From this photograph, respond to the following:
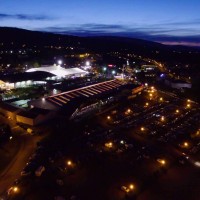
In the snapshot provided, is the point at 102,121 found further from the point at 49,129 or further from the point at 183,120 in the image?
the point at 183,120

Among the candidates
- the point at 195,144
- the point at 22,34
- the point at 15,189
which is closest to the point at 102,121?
the point at 195,144

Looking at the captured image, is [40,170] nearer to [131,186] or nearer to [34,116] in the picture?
[131,186]

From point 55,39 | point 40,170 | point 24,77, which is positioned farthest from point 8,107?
point 55,39

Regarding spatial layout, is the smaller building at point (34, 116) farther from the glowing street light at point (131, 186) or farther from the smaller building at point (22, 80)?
the smaller building at point (22, 80)

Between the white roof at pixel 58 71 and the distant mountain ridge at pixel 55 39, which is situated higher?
the white roof at pixel 58 71

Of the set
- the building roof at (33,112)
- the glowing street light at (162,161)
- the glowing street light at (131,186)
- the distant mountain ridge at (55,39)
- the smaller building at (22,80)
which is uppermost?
the glowing street light at (131,186)

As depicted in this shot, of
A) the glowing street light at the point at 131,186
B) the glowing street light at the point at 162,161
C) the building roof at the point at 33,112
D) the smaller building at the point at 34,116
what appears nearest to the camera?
the glowing street light at the point at 131,186

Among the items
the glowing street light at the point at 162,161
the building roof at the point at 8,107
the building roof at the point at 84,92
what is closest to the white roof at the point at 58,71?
the building roof at the point at 84,92

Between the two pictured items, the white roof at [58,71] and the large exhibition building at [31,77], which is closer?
the large exhibition building at [31,77]

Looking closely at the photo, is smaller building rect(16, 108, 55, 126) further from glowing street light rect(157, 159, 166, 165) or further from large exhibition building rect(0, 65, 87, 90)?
large exhibition building rect(0, 65, 87, 90)
